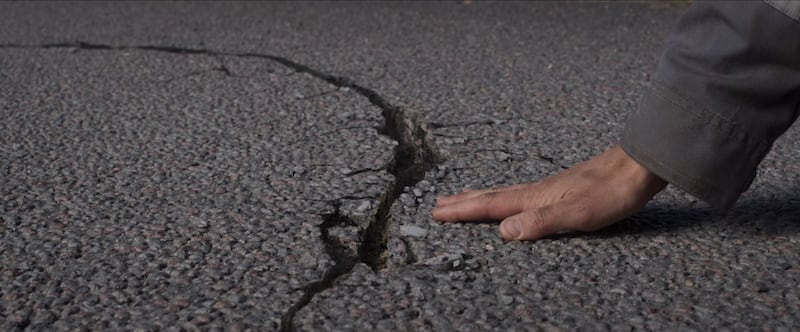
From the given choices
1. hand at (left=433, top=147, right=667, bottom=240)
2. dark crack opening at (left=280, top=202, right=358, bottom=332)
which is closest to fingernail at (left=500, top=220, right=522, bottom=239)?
hand at (left=433, top=147, right=667, bottom=240)

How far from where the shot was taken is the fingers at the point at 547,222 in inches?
64.6

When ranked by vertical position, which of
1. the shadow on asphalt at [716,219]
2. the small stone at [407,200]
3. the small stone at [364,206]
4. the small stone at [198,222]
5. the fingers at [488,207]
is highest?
the small stone at [198,222]

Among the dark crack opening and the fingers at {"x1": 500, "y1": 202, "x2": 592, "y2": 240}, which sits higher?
the dark crack opening

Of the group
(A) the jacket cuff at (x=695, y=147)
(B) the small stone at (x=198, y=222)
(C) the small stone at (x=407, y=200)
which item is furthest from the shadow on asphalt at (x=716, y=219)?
(B) the small stone at (x=198, y=222)

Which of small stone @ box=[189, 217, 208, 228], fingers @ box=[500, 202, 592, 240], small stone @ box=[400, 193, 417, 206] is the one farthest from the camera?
small stone @ box=[400, 193, 417, 206]

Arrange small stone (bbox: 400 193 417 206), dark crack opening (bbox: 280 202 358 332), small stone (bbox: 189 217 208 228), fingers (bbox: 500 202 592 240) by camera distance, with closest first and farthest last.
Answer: dark crack opening (bbox: 280 202 358 332), fingers (bbox: 500 202 592 240), small stone (bbox: 189 217 208 228), small stone (bbox: 400 193 417 206)

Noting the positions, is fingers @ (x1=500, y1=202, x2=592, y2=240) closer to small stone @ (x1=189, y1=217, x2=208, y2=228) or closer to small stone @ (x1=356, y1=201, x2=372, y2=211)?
small stone @ (x1=356, y1=201, x2=372, y2=211)

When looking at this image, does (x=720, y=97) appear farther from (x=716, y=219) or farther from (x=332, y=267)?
(x=332, y=267)

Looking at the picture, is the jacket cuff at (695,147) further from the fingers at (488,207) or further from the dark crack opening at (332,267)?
the dark crack opening at (332,267)

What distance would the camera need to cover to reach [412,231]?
172cm

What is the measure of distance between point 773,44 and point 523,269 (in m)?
0.48

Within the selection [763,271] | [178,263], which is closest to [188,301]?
[178,263]

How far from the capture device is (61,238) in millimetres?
1697

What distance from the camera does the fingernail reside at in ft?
5.43
